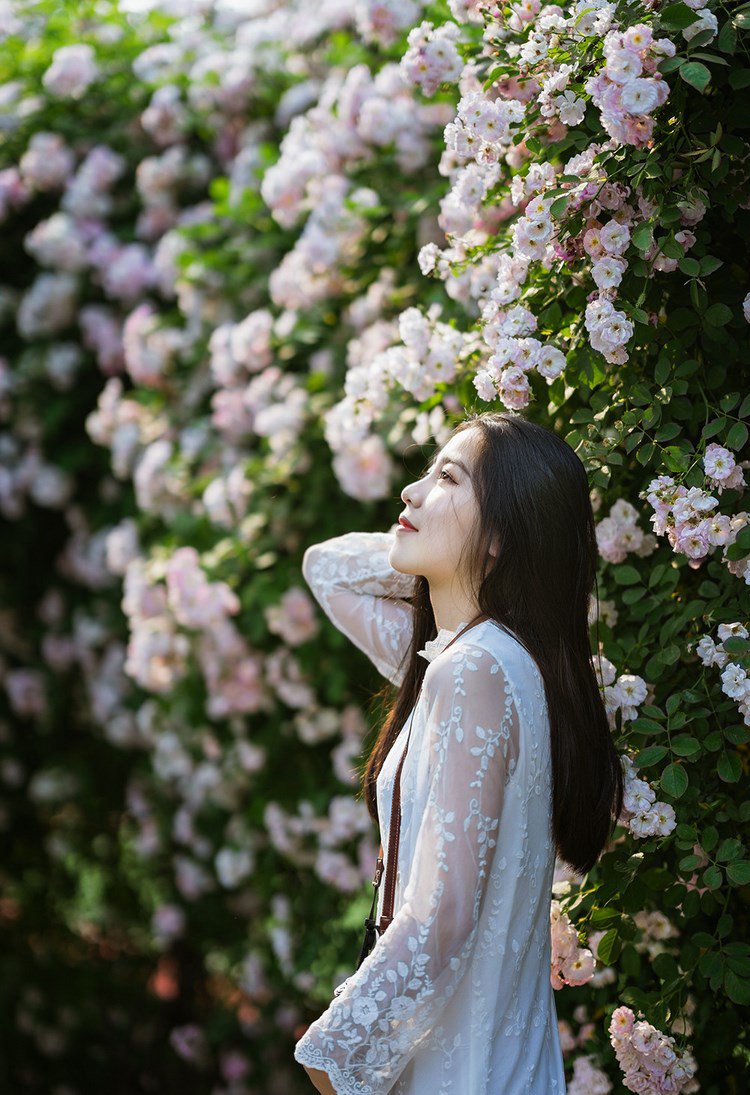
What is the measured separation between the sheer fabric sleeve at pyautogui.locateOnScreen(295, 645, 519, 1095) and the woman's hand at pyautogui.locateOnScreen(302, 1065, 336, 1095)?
0.01m

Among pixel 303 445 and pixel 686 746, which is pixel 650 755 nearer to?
pixel 686 746

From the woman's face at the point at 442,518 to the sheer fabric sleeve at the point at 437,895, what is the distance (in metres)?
0.16

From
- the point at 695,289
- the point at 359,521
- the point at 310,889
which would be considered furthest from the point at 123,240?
the point at 695,289

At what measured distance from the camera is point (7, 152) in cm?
406

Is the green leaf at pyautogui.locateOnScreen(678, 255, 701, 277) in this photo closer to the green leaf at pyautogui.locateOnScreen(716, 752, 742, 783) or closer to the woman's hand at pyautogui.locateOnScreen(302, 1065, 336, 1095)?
the green leaf at pyautogui.locateOnScreen(716, 752, 742, 783)

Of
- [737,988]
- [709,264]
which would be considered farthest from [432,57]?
[737,988]

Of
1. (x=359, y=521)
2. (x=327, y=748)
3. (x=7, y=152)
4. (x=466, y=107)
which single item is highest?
(x=466, y=107)

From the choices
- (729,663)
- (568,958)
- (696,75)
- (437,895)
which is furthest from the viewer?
(568,958)

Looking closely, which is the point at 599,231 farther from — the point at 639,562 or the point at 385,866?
the point at 385,866

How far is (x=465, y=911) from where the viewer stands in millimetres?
1279

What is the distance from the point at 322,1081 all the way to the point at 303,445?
5.88 feet

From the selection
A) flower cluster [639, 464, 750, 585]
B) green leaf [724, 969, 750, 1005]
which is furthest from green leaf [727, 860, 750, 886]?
flower cluster [639, 464, 750, 585]

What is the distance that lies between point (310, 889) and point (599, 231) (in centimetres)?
191

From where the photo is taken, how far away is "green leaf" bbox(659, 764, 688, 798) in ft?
4.98
